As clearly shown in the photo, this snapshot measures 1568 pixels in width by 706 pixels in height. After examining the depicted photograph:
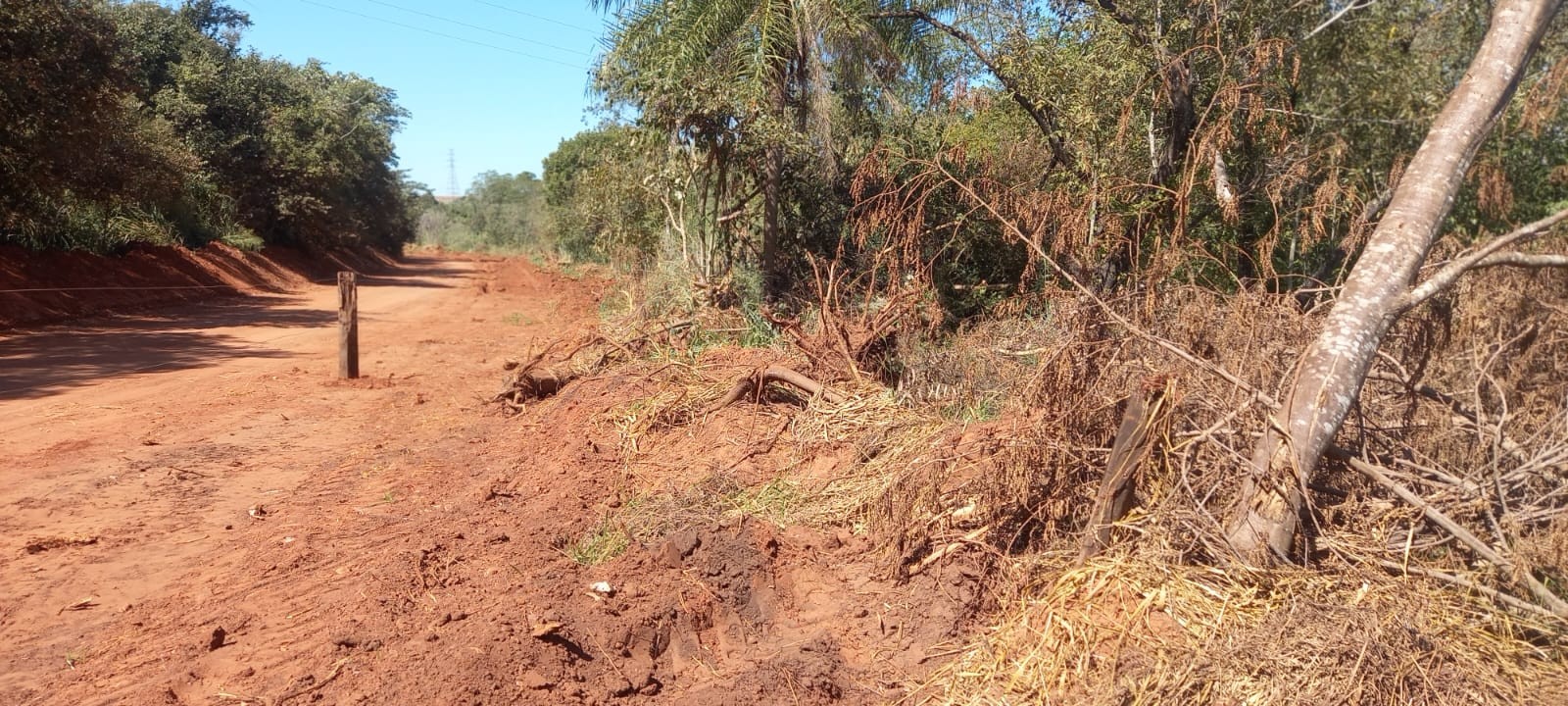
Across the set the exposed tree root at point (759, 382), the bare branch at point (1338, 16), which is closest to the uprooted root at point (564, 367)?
the exposed tree root at point (759, 382)

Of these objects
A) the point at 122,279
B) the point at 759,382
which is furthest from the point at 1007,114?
the point at 122,279

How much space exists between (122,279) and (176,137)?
22.6 ft

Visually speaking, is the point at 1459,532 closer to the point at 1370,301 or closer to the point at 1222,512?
the point at 1222,512

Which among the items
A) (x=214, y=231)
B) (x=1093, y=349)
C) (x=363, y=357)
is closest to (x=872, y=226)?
(x=1093, y=349)

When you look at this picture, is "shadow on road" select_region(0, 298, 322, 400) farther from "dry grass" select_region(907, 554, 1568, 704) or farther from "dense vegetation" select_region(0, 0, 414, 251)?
"dry grass" select_region(907, 554, 1568, 704)

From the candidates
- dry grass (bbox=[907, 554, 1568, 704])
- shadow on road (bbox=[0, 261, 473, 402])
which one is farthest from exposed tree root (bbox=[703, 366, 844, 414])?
shadow on road (bbox=[0, 261, 473, 402])

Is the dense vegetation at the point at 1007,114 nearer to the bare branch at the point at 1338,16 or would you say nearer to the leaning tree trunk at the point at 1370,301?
the bare branch at the point at 1338,16

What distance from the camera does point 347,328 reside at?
1163 centimetres

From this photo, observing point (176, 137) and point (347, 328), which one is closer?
point (347, 328)

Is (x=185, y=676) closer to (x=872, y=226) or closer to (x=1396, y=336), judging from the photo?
(x=872, y=226)

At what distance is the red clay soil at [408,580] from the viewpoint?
4438 mm

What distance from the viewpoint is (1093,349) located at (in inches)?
198

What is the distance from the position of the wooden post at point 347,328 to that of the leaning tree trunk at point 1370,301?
32.2 ft

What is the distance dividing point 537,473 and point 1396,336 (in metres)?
5.47
